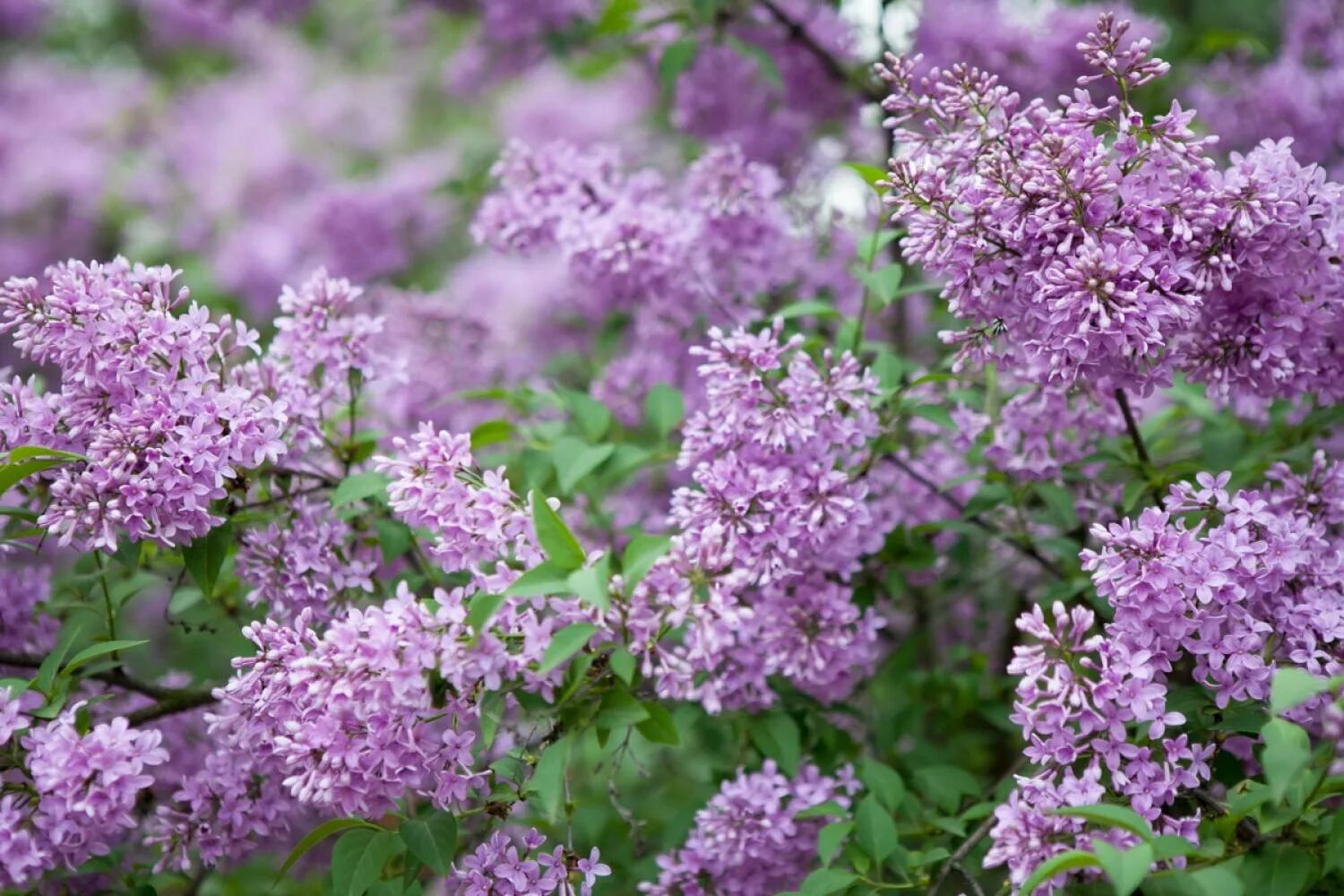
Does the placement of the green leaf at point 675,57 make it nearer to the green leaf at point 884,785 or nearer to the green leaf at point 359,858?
the green leaf at point 884,785

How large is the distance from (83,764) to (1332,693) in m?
1.70

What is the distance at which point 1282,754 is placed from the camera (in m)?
1.29

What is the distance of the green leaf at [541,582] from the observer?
4.70ft

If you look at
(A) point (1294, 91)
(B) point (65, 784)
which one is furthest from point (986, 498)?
(A) point (1294, 91)

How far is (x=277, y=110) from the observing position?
233 inches

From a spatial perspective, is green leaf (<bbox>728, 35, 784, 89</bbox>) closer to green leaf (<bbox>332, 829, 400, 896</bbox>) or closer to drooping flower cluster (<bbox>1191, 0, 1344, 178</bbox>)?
drooping flower cluster (<bbox>1191, 0, 1344, 178</bbox>)

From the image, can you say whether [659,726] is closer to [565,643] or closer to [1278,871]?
[565,643]

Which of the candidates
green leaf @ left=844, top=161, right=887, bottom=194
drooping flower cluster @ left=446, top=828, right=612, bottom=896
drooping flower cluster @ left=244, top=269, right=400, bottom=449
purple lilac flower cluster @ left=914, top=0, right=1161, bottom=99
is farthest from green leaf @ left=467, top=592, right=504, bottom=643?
purple lilac flower cluster @ left=914, top=0, right=1161, bottom=99

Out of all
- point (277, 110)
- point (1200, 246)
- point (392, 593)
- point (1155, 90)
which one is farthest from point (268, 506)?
point (277, 110)

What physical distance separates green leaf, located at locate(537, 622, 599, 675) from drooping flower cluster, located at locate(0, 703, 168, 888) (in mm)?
600

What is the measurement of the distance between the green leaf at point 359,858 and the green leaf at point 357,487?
0.50 m

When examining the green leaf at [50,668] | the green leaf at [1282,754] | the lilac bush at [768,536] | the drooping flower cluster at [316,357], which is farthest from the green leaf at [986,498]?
the green leaf at [50,668]

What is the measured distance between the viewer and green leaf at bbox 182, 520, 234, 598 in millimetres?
1758

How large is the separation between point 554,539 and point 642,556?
0.12 meters
